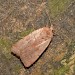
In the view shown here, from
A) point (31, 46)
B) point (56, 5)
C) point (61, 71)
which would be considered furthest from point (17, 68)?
point (56, 5)

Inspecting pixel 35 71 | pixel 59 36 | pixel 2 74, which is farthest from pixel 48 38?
pixel 2 74

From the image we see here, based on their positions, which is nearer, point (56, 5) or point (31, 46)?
point (31, 46)

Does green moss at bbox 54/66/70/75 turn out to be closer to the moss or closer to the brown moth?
the brown moth

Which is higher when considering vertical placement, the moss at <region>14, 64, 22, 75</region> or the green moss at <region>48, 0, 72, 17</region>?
the green moss at <region>48, 0, 72, 17</region>

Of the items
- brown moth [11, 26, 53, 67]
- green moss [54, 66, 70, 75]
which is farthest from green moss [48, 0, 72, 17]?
green moss [54, 66, 70, 75]

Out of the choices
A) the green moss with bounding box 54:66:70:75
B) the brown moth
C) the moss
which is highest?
the brown moth

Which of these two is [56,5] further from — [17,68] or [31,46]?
[17,68]

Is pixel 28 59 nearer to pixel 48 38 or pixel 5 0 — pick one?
pixel 48 38
